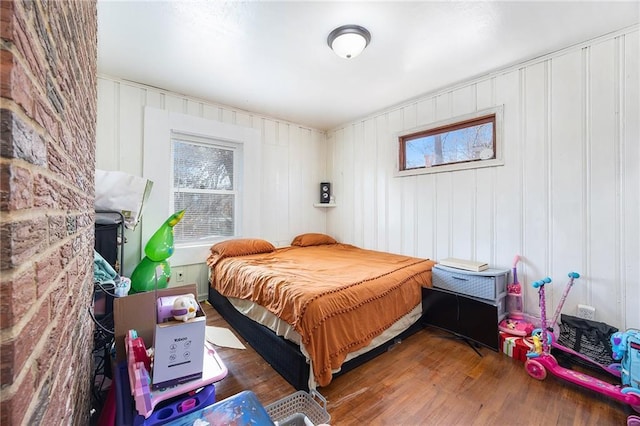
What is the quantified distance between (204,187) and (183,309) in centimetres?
241

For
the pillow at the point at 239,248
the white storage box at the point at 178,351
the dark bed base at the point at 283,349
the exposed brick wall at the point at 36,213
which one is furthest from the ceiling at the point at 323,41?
the dark bed base at the point at 283,349

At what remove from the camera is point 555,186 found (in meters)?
2.23

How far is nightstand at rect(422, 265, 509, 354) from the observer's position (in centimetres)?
219

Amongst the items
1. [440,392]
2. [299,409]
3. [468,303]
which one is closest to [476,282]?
[468,303]

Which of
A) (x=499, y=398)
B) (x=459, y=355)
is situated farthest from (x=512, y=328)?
(x=499, y=398)

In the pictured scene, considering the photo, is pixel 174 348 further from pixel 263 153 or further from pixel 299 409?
pixel 263 153

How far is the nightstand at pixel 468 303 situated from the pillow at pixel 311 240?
182 cm

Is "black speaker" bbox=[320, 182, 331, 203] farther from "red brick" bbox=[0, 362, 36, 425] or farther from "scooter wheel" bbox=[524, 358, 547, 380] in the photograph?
"red brick" bbox=[0, 362, 36, 425]

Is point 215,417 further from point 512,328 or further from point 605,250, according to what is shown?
point 605,250

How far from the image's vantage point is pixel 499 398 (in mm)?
1630

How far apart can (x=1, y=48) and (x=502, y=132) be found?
314 centimetres

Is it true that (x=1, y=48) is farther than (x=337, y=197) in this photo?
No

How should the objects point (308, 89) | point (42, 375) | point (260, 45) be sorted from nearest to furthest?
point (42, 375) → point (260, 45) → point (308, 89)

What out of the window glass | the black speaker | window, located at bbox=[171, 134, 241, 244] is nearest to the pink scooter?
the window glass
